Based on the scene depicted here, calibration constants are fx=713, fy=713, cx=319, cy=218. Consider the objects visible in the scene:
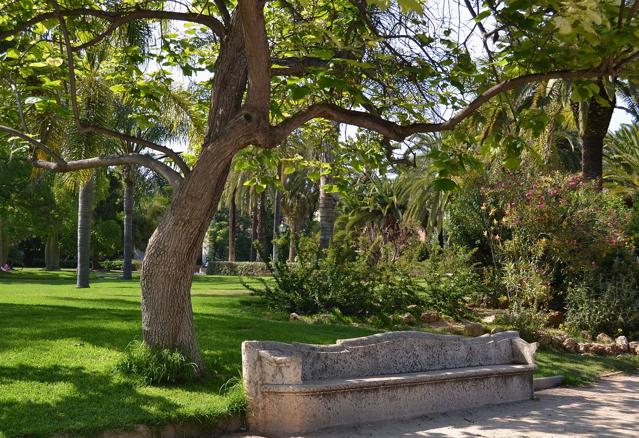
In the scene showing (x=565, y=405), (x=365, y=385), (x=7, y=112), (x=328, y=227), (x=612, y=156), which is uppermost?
(x=612, y=156)

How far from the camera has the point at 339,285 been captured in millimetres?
15070

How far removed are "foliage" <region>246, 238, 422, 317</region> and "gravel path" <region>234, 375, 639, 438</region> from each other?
6.02 m

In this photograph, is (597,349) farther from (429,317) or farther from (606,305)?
(429,317)

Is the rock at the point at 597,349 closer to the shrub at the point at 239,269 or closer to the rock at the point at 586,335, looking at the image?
the rock at the point at 586,335

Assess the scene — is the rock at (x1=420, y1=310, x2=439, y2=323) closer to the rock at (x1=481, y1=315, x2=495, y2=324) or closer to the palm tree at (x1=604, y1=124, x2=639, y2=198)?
the rock at (x1=481, y1=315, x2=495, y2=324)

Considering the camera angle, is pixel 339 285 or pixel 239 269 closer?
pixel 339 285

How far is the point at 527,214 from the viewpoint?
1543 centimetres

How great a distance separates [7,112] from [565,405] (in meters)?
8.59

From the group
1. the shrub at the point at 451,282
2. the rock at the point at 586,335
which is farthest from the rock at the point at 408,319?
the rock at the point at 586,335

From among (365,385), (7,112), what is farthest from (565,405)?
(7,112)

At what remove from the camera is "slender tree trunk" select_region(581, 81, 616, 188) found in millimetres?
18250

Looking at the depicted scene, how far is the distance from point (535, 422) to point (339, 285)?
25.7 feet

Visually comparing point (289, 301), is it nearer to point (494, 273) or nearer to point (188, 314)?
point (494, 273)

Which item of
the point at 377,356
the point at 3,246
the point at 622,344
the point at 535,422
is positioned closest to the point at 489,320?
the point at 622,344
